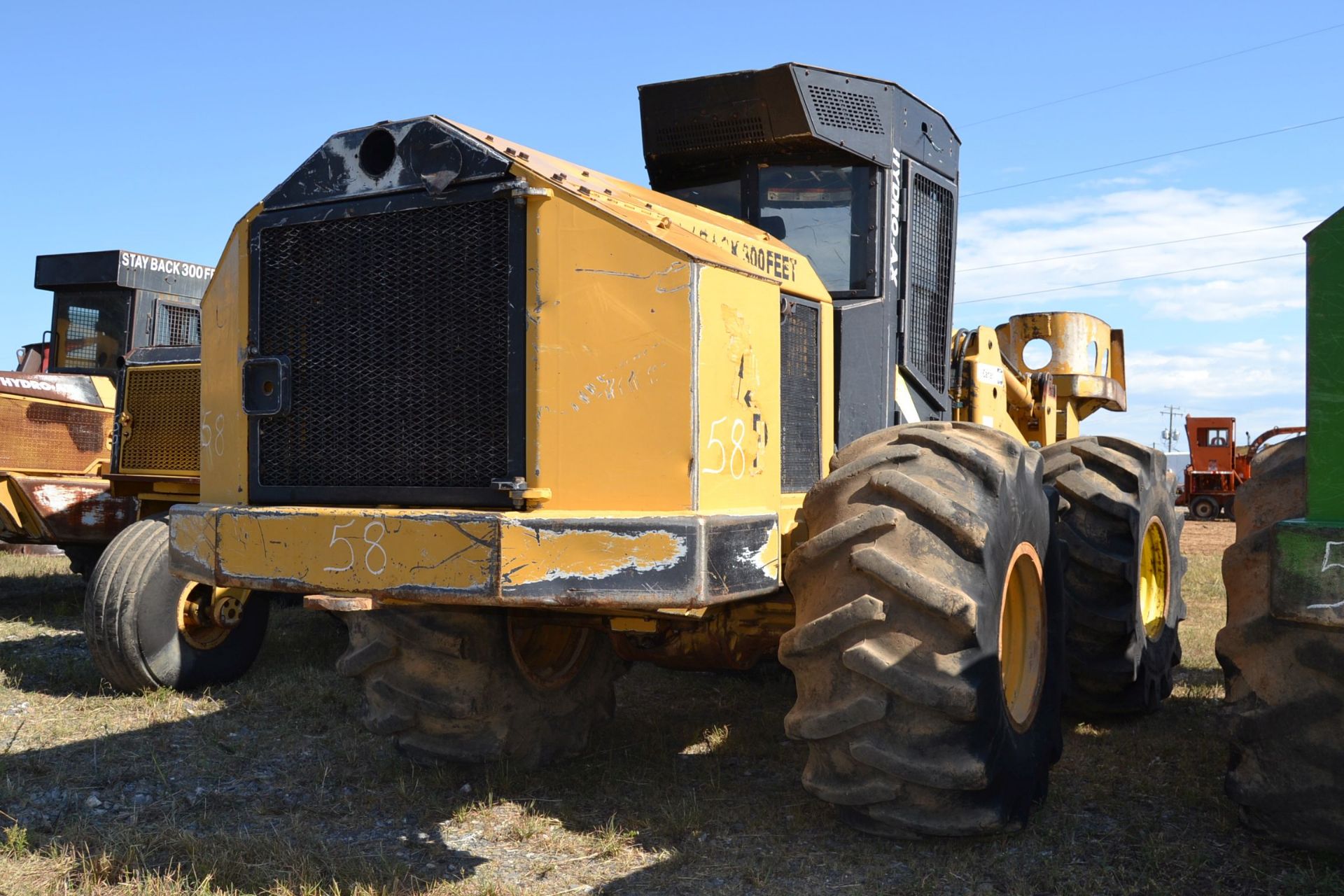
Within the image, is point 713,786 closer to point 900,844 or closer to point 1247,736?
point 900,844

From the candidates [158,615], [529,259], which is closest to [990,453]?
[529,259]

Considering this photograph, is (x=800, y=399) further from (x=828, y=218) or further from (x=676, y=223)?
(x=828, y=218)

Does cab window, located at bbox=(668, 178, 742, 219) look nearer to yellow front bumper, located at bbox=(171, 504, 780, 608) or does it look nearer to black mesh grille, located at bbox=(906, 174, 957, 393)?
black mesh grille, located at bbox=(906, 174, 957, 393)

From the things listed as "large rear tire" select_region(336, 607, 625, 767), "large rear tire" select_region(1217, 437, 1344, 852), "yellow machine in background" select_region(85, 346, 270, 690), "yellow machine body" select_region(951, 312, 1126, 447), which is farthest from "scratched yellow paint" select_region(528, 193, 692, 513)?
"yellow machine in background" select_region(85, 346, 270, 690)

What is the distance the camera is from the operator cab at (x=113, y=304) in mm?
10688

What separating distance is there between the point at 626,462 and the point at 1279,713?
2.07 meters

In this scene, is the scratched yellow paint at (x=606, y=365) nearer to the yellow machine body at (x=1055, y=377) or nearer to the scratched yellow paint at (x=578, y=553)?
the scratched yellow paint at (x=578, y=553)

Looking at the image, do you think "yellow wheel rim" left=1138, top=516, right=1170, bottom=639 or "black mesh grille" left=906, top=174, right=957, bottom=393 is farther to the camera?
"yellow wheel rim" left=1138, top=516, right=1170, bottom=639

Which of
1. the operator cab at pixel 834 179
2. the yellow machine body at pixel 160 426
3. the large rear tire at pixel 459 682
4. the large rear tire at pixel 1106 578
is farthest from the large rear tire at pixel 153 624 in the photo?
the large rear tire at pixel 1106 578

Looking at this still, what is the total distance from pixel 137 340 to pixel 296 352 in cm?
743

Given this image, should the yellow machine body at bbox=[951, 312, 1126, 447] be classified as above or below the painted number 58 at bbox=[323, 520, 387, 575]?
above

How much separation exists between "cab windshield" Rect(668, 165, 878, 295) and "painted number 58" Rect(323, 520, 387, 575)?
2.33 meters

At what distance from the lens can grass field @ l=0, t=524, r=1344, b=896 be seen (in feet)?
12.3

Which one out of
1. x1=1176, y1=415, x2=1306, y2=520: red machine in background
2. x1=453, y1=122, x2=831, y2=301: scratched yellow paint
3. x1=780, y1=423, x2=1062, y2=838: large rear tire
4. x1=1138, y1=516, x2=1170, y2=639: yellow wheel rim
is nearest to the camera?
x1=780, y1=423, x2=1062, y2=838: large rear tire
